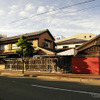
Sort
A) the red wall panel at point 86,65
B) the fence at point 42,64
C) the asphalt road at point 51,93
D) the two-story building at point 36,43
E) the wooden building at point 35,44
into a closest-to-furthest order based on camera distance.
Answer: the asphalt road at point 51,93
the red wall panel at point 86,65
the fence at point 42,64
the wooden building at point 35,44
the two-story building at point 36,43

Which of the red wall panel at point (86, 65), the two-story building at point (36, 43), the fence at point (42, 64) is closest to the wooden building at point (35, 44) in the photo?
the two-story building at point (36, 43)

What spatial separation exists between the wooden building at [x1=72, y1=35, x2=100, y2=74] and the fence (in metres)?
1.43

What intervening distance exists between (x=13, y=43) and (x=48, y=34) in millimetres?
8063

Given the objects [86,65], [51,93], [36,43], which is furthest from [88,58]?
[36,43]

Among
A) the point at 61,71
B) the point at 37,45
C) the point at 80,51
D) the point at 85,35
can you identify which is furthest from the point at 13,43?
the point at 85,35

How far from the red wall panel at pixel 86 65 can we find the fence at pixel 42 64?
3.48ft

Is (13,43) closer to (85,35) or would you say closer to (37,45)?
(37,45)

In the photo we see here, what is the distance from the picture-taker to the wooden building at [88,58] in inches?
531

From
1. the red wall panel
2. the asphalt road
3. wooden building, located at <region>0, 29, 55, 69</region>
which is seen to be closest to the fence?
the red wall panel

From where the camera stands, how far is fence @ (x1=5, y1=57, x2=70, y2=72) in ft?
49.2

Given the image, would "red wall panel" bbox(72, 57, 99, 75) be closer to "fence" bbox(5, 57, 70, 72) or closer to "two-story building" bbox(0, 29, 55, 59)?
"fence" bbox(5, 57, 70, 72)

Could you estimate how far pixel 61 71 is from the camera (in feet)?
49.4

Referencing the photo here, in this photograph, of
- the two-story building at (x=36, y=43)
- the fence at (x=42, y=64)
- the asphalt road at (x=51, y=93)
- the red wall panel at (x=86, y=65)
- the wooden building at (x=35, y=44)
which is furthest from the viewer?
the two-story building at (x=36, y=43)

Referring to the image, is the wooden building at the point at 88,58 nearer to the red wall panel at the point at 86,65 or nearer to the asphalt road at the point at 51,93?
the red wall panel at the point at 86,65
